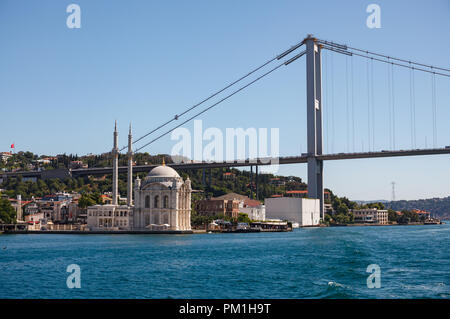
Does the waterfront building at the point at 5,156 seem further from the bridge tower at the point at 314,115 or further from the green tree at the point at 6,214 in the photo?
the bridge tower at the point at 314,115

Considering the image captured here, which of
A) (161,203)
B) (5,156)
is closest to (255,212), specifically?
(161,203)

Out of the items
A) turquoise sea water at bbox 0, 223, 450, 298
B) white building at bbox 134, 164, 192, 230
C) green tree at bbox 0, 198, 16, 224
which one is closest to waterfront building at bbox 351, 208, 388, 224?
white building at bbox 134, 164, 192, 230

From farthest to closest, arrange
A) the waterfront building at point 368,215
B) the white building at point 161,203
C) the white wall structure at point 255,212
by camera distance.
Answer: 1. the waterfront building at point 368,215
2. the white wall structure at point 255,212
3. the white building at point 161,203

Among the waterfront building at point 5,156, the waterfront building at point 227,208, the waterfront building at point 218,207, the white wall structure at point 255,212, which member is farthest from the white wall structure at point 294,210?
the waterfront building at point 5,156

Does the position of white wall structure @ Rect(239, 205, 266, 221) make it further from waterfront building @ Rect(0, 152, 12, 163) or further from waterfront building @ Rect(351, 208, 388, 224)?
waterfront building @ Rect(0, 152, 12, 163)

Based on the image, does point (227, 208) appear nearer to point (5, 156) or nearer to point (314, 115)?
point (314, 115)
